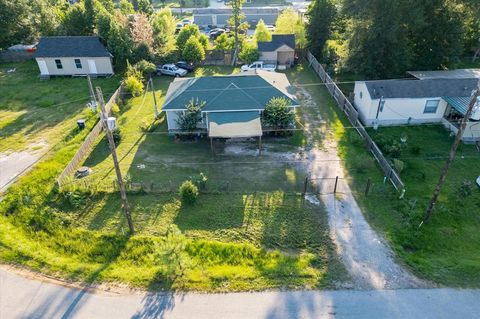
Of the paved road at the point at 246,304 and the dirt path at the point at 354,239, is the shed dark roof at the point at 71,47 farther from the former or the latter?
the paved road at the point at 246,304

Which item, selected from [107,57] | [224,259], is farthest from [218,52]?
[224,259]

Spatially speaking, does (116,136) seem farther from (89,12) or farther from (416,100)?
(89,12)

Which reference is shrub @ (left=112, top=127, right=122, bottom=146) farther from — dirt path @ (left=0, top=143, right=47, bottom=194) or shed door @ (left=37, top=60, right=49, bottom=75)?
shed door @ (left=37, top=60, right=49, bottom=75)

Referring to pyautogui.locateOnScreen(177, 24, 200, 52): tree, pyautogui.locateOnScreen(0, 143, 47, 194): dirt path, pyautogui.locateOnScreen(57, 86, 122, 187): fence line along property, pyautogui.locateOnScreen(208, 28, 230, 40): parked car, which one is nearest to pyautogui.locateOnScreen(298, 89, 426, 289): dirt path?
pyautogui.locateOnScreen(57, 86, 122, 187): fence line along property

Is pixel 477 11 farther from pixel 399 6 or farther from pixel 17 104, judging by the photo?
pixel 17 104

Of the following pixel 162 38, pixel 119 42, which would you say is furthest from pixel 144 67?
pixel 162 38

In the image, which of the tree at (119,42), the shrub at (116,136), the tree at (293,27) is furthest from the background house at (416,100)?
the tree at (119,42)
